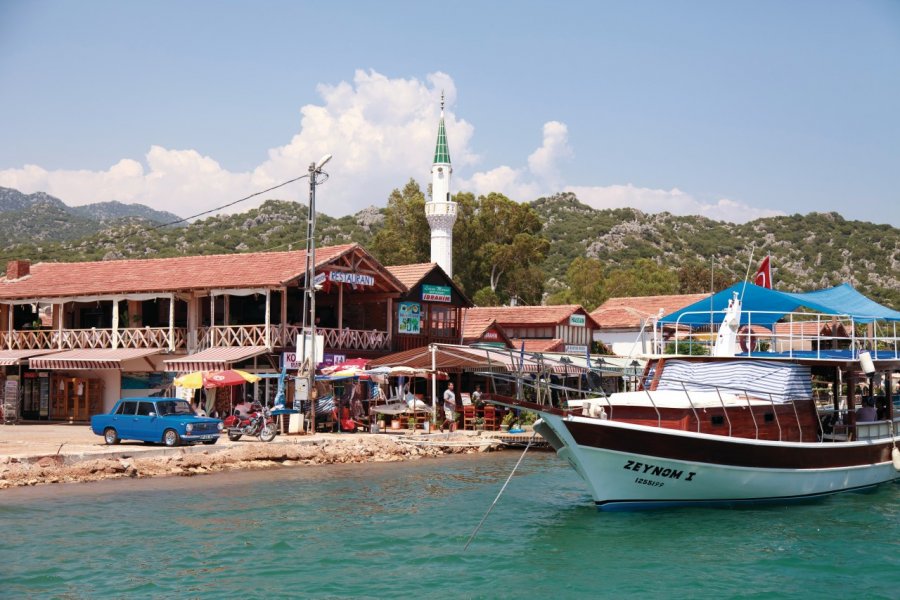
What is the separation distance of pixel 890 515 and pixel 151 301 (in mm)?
28231

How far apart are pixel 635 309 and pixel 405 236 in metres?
19.4

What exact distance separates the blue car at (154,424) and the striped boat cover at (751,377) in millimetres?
12199

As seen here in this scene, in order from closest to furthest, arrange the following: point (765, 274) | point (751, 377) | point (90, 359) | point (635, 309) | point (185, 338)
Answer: point (751, 377) → point (765, 274) → point (90, 359) → point (185, 338) → point (635, 309)

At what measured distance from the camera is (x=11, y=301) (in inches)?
1447

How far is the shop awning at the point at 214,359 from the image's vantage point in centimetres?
3004

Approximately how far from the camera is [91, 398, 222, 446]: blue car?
2405 centimetres

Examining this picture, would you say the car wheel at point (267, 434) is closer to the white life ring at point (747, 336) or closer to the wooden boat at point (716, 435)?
the wooden boat at point (716, 435)

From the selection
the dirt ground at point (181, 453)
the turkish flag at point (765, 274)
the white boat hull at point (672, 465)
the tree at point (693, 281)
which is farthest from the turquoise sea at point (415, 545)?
the tree at point (693, 281)

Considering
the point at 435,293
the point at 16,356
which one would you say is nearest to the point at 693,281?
the point at 435,293

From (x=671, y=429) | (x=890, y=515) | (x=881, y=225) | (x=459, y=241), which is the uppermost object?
(x=881, y=225)

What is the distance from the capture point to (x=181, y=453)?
906 inches

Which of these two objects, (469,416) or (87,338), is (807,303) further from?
(87,338)

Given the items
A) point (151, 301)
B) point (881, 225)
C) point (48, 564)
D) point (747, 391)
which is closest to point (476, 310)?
point (151, 301)

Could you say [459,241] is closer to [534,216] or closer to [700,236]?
[534,216]
